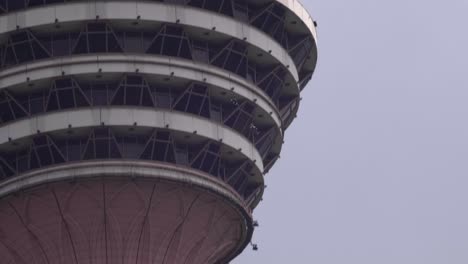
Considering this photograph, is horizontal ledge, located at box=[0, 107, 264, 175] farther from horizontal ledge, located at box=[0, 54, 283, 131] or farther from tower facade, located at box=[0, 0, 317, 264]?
horizontal ledge, located at box=[0, 54, 283, 131]

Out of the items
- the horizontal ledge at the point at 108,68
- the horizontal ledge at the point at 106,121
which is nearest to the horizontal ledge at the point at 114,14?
the horizontal ledge at the point at 108,68

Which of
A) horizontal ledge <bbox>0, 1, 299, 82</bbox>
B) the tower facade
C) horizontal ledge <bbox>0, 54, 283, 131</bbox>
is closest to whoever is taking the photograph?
the tower facade

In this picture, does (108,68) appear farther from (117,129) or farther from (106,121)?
(117,129)

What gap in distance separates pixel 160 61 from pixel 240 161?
28.7 ft

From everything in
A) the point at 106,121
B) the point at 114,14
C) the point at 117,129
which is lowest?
the point at 117,129

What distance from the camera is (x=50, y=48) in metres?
129

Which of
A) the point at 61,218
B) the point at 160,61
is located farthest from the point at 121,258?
the point at 160,61

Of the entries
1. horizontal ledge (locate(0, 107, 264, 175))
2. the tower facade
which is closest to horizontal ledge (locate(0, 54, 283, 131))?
the tower facade

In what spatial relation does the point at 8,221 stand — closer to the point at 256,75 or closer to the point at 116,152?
the point at 116,152

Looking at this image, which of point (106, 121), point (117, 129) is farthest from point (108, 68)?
point (117, 129)

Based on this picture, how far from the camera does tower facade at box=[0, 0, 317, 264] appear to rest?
127m

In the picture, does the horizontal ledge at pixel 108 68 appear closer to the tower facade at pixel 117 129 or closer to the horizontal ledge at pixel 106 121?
the tower facade at pixel 117 129

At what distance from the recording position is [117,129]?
127000mm

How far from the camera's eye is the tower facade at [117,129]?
127000mm
